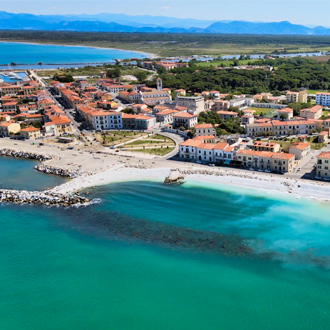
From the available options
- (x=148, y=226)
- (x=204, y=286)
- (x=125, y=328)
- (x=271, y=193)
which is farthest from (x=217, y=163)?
(x=125, y=328)

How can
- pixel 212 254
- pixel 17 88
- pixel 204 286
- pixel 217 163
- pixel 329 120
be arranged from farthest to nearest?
pixel 17 88 < pixel 329 120 < pixel 217 163 < pixel 212 254 < pixel 204 286

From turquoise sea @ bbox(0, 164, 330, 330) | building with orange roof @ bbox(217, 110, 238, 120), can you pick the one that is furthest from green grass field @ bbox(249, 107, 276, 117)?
turquoise sea @ bbox(0, 164, 330, 330)

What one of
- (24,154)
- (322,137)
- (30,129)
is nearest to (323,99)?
(322,137)

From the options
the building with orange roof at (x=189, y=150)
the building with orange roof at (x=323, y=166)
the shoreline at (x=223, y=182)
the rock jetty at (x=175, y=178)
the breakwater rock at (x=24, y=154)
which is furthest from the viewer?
the breakwater rock at (x=24, y=154)

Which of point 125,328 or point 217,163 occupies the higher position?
point 217,163

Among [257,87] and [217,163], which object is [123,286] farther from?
[257,87]

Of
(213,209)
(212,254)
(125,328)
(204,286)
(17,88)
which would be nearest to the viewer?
(125,328)

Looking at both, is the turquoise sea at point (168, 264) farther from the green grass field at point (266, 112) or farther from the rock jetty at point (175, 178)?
the green grass field at point (266, 112)

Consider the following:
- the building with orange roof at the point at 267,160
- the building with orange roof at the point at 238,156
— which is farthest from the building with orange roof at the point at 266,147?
the building with orange roof at the point at 267,160
